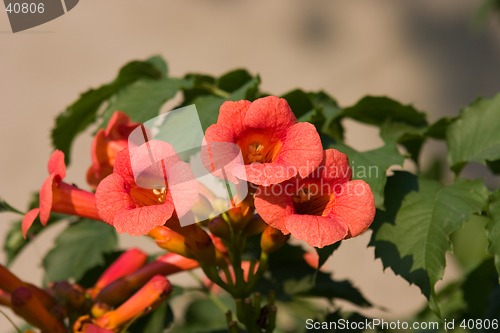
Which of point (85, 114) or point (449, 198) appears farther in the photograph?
point (85, 114)

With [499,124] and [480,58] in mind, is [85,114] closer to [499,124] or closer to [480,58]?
[499,124]

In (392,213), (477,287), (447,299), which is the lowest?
(447,299)

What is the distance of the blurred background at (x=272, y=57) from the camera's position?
208 inches

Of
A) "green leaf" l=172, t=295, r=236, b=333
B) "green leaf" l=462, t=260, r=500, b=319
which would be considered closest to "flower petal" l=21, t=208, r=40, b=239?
"green leaf" l=172, t=295, r=236, b=333

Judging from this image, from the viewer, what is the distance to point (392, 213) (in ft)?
5.20

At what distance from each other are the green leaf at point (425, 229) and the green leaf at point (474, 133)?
0.52ft

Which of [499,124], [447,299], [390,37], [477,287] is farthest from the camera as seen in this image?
[390,37]

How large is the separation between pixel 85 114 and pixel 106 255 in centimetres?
37

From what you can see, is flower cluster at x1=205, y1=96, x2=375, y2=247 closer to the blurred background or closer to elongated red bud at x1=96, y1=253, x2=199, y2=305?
elongated red bud at x1=96, y1=253, x2=199, y2=305

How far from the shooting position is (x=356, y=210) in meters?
1.36

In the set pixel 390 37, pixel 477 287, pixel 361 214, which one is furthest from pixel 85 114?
pixel 390 37

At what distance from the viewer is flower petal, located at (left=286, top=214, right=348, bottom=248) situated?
130 centimetres

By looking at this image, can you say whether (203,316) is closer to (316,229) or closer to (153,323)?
(153,323)

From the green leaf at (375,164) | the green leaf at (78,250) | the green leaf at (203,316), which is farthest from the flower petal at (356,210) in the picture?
the green leaf at (203,316)
